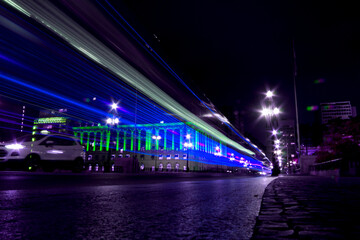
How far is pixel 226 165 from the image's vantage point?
128 metres

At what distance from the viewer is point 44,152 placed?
574 inches

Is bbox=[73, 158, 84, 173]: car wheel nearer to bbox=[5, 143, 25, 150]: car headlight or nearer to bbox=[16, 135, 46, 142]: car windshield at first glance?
bbox=[16, 135, 46, 142]: car windshield

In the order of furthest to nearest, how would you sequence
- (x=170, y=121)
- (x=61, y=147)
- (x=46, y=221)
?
(x=170, y=121)
(x=61, y=147)
(x=46, y=221)

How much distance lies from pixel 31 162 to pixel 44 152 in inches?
31.3

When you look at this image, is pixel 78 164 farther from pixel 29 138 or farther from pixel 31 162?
pixel 29 138

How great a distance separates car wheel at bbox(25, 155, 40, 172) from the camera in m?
14.0

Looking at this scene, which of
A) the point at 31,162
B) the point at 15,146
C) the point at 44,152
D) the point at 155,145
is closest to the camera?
the point at 15,146

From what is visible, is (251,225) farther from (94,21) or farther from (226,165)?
(226,165)

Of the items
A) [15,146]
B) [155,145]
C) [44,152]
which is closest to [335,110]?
[155,145]

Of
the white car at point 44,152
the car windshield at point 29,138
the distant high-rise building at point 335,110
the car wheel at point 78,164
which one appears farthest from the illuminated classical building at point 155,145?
the distant high-rise building at point 335,110

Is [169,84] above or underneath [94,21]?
above

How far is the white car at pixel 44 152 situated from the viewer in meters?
13.4

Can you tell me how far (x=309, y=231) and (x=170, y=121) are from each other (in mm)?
95301

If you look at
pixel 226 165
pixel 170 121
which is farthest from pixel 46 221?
pixel 226 165
